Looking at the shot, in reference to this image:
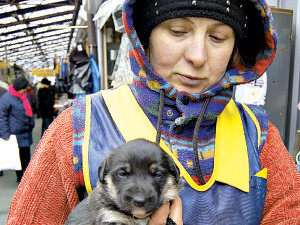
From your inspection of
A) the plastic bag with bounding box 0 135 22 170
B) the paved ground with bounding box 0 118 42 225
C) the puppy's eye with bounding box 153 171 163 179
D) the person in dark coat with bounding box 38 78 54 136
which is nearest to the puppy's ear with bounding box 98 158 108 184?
the puppy's eye with bounding box 153 171 163 179

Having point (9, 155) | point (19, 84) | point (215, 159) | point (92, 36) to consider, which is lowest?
point (9, 155)

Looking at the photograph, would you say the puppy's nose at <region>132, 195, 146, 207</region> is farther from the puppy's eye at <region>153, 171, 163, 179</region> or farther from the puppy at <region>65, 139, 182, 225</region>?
the puppy's eye at <region>153, 171, 163, 179</region>

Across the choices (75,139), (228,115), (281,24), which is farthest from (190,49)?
(281,24)

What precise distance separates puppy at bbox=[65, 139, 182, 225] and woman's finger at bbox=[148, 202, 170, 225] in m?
0.03

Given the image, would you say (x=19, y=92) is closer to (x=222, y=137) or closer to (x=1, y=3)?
(x=222, y=137)

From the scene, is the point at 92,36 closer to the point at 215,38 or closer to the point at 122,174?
the point at 215,38

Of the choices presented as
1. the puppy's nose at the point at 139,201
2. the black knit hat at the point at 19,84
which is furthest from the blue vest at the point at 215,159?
the black knit hat at the point at 19,84

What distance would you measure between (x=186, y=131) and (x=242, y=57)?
2.30 feet

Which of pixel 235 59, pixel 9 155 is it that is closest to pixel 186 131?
pixel 235 59

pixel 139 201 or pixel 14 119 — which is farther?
pixel 14 119

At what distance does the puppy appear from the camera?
153 centimetres

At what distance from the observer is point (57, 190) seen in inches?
61.2

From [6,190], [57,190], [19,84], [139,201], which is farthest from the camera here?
[19,84]

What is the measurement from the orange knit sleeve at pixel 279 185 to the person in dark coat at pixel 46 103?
10.6m
